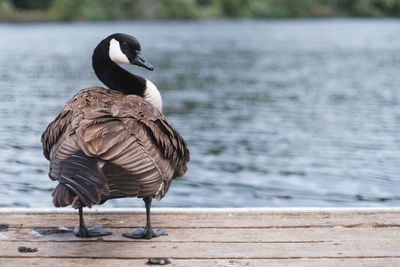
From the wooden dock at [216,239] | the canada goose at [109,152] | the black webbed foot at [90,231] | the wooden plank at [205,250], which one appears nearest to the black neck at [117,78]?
the canada goose at [109,152]

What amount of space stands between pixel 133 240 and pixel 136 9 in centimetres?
7351

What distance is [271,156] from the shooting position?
12031mm

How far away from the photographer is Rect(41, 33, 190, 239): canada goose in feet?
12.5

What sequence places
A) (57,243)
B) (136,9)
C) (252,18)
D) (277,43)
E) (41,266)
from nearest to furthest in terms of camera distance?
1. (41,266)
2. (57,243)
3. (277,43)
4. (136,9)
5. (252,18)

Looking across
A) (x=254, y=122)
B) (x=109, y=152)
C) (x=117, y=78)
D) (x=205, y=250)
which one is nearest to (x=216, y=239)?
(x=205, y=250)

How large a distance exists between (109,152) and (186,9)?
74.3m

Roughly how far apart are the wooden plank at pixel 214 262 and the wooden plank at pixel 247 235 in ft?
1.26

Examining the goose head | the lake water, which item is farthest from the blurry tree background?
the goose head

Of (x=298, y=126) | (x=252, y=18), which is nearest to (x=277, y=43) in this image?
(x=298, y=126)

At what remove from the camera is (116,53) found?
5.27 m

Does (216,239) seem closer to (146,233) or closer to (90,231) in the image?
(146,233)

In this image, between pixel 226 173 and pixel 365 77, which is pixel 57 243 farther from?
pixel 365 77

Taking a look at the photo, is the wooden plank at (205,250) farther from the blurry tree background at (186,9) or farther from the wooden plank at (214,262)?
the blurry tree background at (186,9)

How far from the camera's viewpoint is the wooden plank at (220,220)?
4680 millimetres
